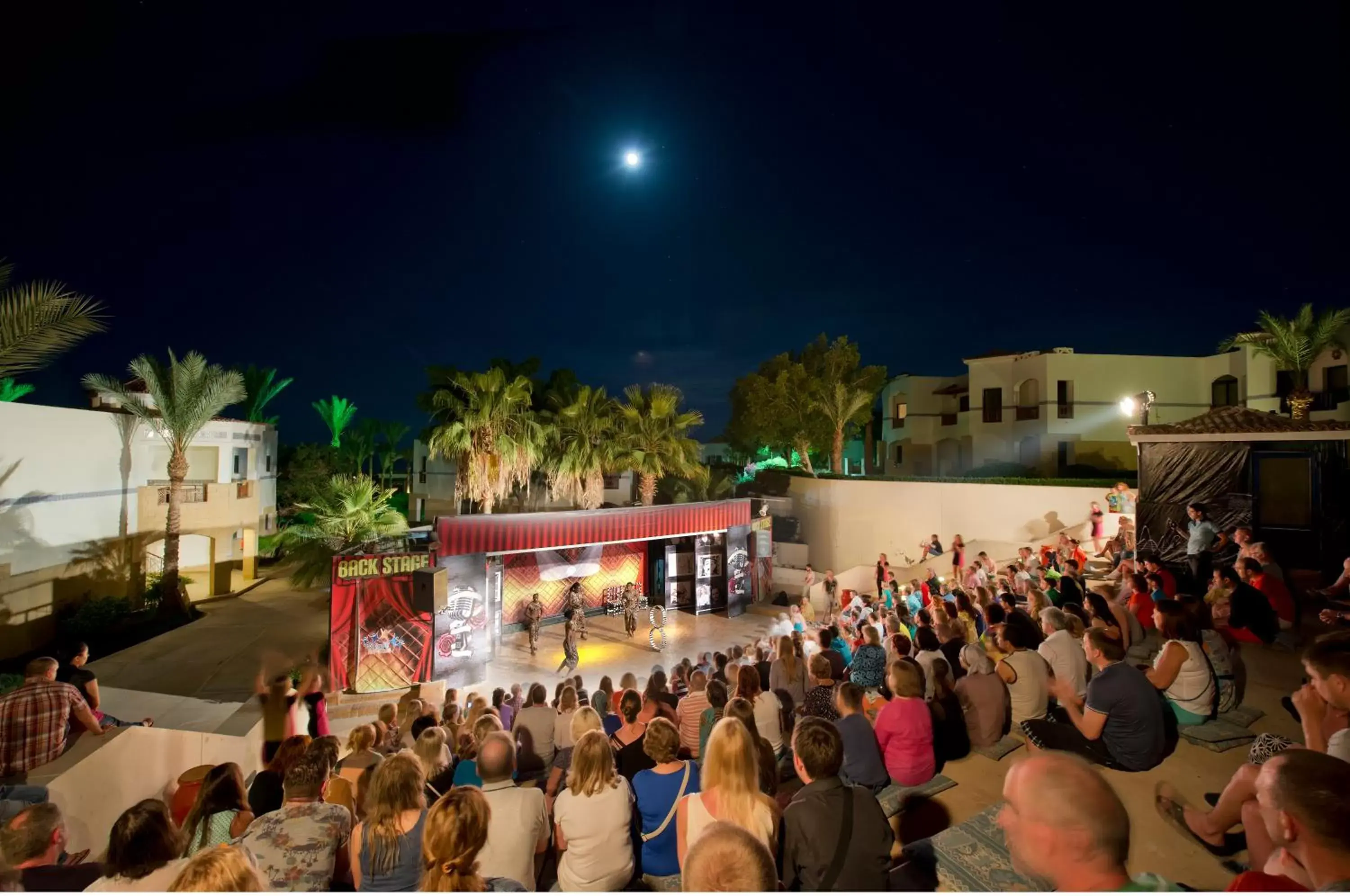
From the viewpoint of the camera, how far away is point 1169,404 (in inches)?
972

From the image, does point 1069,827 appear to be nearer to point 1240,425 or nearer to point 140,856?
point 140,856

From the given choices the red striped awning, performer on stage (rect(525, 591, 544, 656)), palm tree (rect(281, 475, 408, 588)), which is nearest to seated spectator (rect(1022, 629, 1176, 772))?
the red striped awning

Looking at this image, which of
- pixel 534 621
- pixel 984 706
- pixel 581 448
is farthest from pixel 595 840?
pixel 581 448

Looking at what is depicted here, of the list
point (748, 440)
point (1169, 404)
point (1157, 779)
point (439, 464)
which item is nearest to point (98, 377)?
point (439, 464)

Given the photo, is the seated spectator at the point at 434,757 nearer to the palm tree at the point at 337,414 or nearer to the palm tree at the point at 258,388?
the palm tree at the point at 258,388

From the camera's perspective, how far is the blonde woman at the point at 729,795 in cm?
282

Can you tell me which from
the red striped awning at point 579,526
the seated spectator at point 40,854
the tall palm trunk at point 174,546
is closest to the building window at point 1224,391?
the red striped awning at point 579,526

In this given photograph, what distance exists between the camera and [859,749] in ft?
13.2

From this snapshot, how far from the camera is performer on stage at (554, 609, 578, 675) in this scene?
13.5 metres

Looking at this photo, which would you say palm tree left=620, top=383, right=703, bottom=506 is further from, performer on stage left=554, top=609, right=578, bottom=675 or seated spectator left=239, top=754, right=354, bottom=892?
seated spectator left=239, top=754, right=354, bottom=892

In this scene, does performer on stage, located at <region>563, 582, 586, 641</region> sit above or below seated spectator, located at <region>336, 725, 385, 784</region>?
below

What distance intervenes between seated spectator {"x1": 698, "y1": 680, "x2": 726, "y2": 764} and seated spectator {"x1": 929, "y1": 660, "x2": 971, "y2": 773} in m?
1.81


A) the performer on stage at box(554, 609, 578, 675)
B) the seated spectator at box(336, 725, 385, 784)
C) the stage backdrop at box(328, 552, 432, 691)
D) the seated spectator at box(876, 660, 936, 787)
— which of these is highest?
the seated spectator at box(876, 660, 936, 787)

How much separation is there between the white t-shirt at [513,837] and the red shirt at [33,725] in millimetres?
5014
